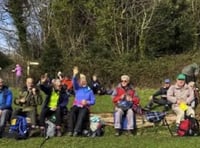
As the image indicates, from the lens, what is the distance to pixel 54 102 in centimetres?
1351

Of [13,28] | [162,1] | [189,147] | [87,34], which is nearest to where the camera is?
[189,147]

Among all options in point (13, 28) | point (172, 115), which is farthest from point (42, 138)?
point (13, 28)

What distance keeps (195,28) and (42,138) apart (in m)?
25.2

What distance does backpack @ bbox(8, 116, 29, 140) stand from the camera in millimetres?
12688

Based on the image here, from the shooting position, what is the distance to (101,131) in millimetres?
13352

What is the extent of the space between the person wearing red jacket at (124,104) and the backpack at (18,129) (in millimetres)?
2101

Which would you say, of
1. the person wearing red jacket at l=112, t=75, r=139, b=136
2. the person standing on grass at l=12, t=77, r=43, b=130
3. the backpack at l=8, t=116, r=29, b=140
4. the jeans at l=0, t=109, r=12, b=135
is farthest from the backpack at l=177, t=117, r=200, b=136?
the jeans at l=0, t=109, r=12, b=135

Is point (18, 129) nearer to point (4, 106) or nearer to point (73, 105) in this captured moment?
point (4, 106)

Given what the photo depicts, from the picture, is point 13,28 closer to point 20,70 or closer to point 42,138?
point 20,70

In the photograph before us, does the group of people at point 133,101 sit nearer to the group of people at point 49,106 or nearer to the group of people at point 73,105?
the group of people at point 73,105

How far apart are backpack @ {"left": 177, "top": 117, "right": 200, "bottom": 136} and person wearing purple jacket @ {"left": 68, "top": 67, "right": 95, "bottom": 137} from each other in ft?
7.25

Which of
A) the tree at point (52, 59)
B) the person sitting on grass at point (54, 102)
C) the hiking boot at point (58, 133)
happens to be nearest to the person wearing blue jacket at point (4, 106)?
the person sitting on grass at point (54, 102)

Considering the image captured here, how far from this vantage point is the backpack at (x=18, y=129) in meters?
12.7

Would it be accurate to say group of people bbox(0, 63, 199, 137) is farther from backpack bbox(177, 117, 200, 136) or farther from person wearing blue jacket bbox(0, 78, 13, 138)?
backpack bbox(177, 117, 200, 136)
